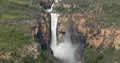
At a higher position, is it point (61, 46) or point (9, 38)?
point (9, 38)

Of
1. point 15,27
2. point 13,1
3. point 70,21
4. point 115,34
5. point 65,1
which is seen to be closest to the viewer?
point 13,1

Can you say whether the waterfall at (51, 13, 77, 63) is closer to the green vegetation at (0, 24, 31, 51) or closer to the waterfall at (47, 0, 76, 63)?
the waterfall at (47, 0, 76, 63)

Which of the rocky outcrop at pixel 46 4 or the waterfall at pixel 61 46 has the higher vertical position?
the rocky outcrop at pixel 46 4

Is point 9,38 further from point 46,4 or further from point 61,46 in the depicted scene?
point 46,4

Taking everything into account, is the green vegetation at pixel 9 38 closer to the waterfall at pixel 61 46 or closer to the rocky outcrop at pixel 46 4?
the waterfall at pixel 61 46

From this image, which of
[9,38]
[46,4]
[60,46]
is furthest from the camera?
[46,4]

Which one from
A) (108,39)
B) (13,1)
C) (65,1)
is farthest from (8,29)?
(65,1)

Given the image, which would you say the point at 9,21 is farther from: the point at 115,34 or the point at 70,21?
the point at 70,21

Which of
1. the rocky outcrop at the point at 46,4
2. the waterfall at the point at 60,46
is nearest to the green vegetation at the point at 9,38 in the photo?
the waterfall at the point at 60,46

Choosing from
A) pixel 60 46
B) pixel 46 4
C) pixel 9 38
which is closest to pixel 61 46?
pixel 60 46

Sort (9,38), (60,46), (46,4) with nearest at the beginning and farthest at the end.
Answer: (9,38) → (60,46) → (46,4)

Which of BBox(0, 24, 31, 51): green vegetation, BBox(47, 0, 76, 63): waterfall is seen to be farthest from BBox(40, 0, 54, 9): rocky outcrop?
BBox(0, 24, 31, 51): green vegetation
